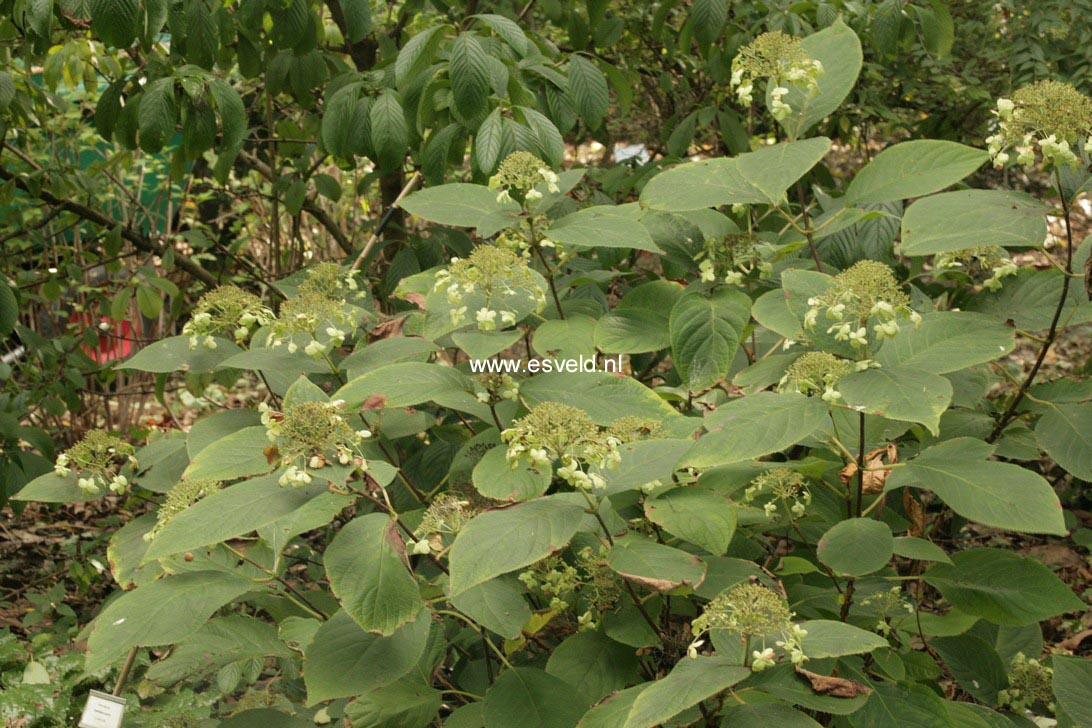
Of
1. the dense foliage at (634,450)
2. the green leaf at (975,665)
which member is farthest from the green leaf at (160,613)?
the green leaf at (975,665)

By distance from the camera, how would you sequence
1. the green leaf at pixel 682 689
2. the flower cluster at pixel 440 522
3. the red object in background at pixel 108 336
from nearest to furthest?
the green leaf at pixel 682 689, the flower cluster at pixel 440 522, the red object in background at pixel 108 336

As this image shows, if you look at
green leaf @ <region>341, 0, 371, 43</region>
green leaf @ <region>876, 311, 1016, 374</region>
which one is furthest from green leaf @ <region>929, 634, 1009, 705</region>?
green leaf @ <region>341, 0, 371, 43</region>

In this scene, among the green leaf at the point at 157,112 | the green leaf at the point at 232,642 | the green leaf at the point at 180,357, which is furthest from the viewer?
the green leaf at the point at 157,112

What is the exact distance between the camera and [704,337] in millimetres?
1508

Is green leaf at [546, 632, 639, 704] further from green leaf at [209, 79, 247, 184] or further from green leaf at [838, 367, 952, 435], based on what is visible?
green leaf at [209, 79, 247, 184]

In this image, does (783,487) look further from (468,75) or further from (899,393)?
(468,75)

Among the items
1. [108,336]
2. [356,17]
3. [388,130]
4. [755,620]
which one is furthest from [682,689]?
[108,336]

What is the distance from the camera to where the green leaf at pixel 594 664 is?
1.33m

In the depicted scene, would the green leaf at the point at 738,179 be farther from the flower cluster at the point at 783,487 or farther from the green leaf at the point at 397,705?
the green leaf at the point at 397,705

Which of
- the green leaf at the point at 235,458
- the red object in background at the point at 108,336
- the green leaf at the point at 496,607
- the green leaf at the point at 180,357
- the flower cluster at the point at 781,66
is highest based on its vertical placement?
the flower cluster at the point at 781,66

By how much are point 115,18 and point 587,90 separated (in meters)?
1.10

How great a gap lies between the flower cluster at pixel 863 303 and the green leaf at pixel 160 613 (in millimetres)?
824

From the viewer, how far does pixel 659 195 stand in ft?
4.85

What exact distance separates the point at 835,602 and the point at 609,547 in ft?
1.26
